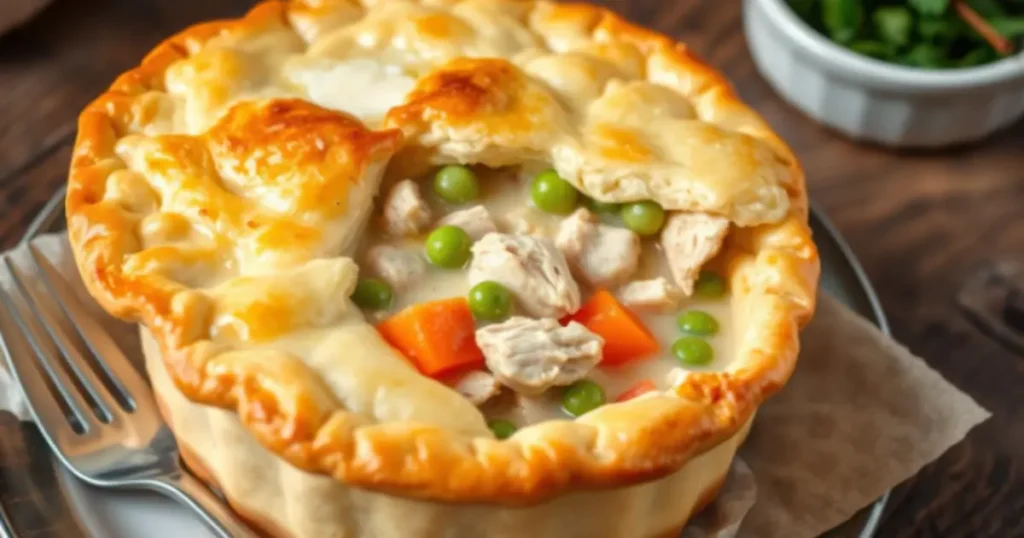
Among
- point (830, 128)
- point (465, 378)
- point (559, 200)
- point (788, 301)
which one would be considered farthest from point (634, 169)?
point (830, 128)

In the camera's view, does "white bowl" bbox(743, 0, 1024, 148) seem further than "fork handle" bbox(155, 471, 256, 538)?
Yes

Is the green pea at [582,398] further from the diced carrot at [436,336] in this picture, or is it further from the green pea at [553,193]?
the green pea at [553,193]

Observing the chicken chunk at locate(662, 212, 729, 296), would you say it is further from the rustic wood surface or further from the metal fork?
the metal fork

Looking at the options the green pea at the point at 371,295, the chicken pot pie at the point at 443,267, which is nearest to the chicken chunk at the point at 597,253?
the chicken pot pie at the point at 443,267

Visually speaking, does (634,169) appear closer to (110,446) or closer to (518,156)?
(518,156)

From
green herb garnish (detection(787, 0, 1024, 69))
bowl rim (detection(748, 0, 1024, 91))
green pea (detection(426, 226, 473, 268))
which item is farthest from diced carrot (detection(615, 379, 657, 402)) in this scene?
green herb garnish (detection(787, 0, 1024, 69))
